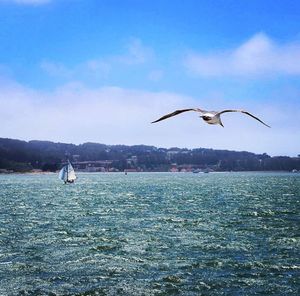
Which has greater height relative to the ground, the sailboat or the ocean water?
the sailboat

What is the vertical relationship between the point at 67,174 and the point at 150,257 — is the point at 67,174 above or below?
above

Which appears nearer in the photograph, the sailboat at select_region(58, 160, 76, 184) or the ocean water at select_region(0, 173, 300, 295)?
the ocean water at select_region(0, 173, 300, 295)

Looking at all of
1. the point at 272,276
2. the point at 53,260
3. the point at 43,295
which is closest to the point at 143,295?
the point at 43,295

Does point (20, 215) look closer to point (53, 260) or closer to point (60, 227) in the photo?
point (60, 227)

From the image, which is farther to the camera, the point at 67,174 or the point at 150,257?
the point at 67,174

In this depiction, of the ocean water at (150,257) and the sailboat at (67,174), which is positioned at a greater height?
the sailboat at (67,174)

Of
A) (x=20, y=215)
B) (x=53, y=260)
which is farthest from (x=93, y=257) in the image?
(x=20, y=215)

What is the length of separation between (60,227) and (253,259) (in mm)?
23751

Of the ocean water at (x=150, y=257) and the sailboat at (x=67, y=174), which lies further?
the sailboat at (x=67, y=174)

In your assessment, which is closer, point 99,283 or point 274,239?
point 99,283

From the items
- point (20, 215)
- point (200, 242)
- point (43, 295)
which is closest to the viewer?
point (43, 295)

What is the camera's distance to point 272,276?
26.9m

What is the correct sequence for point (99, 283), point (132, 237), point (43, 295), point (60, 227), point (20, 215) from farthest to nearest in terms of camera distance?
point (20, 215)
point (60, 227)
point (132, 237)
point (99, 283)
point (43, 295)

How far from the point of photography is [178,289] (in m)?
24.4
